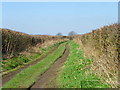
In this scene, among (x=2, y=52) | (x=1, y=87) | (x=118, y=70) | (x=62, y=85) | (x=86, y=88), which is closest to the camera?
(x=86, y=88)

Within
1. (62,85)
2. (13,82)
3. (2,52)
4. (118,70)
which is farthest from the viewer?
(2,52)

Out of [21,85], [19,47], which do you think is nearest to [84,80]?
[21,85]

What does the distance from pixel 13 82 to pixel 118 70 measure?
18.4 feet

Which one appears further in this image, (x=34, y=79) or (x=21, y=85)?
(x=34, y=79)

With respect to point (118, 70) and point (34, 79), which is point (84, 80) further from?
point (34, 79)

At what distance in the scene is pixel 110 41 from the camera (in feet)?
33.6

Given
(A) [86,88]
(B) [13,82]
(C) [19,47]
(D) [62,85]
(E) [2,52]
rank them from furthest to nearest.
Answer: (C) [19,47]
(E) [2,52]
(B) [13,82]
(D) [62,85]
(A) [86,88]

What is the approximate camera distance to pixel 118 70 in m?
9.06

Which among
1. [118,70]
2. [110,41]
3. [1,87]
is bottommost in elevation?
[1,87]

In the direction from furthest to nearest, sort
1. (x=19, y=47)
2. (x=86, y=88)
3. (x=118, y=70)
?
(x=19, y=47) < (x=118, y=70) < (x=86, y=88)

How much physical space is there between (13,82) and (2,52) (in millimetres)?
11404

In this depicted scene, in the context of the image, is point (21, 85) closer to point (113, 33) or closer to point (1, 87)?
point (1, 87)

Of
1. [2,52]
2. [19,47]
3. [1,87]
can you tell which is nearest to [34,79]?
[1,87]

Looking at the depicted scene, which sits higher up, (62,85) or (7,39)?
(7,39)
